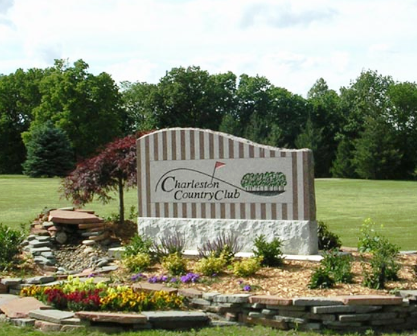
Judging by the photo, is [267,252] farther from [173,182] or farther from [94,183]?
[94,183]

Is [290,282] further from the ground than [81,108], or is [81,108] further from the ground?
[81,108]

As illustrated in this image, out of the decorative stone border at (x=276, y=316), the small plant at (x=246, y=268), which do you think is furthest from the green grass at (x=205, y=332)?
the small plant at (x=246, y=268)

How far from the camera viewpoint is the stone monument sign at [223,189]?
10.9m

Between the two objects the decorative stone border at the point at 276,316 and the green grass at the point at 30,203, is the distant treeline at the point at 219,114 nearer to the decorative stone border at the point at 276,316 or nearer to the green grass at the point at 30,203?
the green grass at the point at 30,203

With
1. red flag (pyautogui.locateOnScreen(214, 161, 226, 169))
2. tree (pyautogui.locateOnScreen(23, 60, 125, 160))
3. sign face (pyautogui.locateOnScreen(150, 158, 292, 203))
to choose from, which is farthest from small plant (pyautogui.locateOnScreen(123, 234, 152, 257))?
tree (pyautogui.locateOnScreen(23, 60, 125, 160))

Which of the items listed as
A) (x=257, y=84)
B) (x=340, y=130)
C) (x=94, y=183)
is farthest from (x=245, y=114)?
(x=94, y=183)

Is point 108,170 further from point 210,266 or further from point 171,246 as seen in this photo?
point 210,266

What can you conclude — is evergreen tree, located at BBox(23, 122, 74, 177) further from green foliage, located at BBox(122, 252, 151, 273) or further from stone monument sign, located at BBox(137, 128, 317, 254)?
green foliage, located at BBox(122, 252, 151, 273)

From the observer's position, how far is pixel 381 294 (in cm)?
807

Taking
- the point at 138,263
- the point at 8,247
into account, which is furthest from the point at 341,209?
the point at 8,247

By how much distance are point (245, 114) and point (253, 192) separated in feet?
221

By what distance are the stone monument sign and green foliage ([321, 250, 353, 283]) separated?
5.23 feet

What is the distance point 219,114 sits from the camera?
7562 centimetres

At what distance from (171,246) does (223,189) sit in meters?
1.50
